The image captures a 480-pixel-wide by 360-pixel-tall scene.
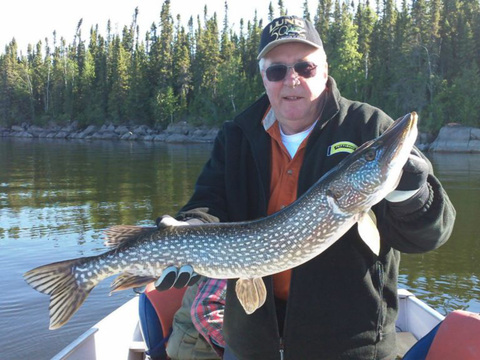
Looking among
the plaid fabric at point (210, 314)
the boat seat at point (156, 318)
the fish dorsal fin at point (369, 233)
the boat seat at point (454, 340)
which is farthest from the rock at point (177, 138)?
the fish dorsal fin at point (369, 233)

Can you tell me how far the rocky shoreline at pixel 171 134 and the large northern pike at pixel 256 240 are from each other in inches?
1565

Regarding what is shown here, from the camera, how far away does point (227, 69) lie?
6341 centimetres

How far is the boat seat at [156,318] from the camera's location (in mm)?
4184

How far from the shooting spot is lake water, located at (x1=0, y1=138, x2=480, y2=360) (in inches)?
295

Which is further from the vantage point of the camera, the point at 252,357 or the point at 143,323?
the point at 143,323

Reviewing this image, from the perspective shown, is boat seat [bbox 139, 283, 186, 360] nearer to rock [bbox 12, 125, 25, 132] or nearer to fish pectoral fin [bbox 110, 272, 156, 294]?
fish pectoral fin [bbox 110, 272, 156, 294]

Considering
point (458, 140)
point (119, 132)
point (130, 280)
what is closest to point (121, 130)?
point (119, 132)

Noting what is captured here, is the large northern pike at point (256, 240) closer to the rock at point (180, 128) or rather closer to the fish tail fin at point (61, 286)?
the fish tail fin at point (61, 286)

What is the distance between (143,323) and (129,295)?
451cm

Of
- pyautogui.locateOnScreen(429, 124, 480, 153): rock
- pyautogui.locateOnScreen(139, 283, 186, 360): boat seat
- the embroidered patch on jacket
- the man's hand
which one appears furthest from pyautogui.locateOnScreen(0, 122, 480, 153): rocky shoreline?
the man's hand

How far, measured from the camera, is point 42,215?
1437cm

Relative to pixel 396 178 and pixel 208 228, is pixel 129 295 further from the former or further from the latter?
pixel 396 178

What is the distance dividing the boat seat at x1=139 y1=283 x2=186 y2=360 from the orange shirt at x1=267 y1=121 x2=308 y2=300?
1.61 m

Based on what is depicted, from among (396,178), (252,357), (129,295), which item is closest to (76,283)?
(252,357)
